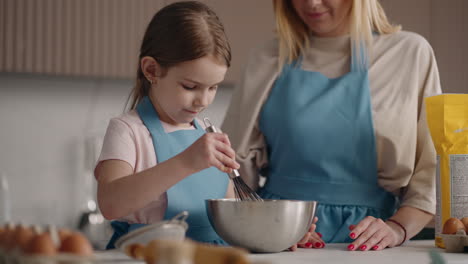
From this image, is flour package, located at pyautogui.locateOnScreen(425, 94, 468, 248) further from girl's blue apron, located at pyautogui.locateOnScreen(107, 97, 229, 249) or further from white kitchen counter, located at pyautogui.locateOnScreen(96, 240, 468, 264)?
girl's blue apron, located at pyautogui.locateOnScreen(107, 97, 229, 249)

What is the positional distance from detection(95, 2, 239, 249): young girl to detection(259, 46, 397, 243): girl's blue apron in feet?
1.10

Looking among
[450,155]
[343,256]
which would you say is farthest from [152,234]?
[450,155]

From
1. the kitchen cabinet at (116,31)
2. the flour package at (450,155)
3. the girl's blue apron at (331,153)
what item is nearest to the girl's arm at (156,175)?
the flour package at (450,155)

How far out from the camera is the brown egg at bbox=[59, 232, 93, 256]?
0.54 m

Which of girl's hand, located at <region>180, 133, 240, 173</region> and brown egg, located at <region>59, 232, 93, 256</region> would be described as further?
girl's hand, located at <region>180, 133, 240, 173</region>

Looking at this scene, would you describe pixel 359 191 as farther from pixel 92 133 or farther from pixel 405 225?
pixel 92 133

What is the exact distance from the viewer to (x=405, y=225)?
1344 millimetres

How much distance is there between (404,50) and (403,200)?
1.30 feet

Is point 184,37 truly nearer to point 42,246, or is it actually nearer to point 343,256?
point 343,256

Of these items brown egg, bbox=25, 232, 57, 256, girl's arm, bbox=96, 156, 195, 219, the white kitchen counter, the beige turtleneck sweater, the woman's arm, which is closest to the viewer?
brown egg, bbox=25, 232, 57, 256

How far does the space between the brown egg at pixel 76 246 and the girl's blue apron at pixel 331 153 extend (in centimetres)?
103

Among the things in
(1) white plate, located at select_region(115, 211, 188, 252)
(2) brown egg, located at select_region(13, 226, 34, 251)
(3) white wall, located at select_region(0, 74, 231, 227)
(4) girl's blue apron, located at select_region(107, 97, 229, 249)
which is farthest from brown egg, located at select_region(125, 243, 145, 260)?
(3) white wall, located at select_region(0, 74, 231, 227)

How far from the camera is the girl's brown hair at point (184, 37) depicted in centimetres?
117

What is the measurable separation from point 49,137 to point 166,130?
1.80m
